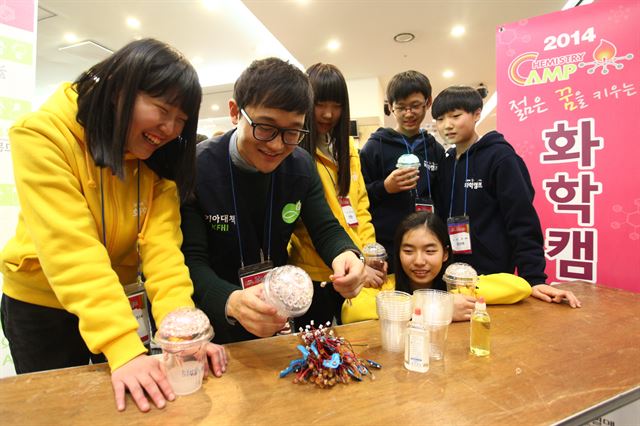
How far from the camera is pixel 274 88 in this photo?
116 cm

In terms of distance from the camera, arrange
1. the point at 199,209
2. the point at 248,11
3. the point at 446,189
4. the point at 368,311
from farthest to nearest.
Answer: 1. the point at 248,11
2. the point at 446,189
3. the point at 368,311
4. the point at 199,209

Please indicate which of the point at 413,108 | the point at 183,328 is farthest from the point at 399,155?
the point at 183,328

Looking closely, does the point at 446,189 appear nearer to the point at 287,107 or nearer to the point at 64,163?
the point at 287,107

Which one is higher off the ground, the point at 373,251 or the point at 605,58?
the point at 605,58

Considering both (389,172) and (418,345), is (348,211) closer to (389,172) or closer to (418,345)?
(389,172)

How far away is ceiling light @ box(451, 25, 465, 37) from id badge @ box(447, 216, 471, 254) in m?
4.26

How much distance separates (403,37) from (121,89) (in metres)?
5.30

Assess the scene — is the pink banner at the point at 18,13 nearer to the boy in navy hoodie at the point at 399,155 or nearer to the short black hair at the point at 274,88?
the short black hair at the point at 274,88

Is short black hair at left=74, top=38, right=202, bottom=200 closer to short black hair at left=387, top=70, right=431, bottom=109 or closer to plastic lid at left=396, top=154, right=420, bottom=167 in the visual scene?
plastic lid at left=396, top=154, right=420, bottom=167

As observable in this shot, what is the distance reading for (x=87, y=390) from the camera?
0.88 m

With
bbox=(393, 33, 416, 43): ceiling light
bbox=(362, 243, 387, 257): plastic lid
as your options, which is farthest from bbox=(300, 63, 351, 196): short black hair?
bbox=(393, 33, 416, 43): ceiling light

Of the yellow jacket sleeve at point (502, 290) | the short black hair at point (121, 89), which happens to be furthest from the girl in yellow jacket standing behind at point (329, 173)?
the short black hair at point (121, 89)

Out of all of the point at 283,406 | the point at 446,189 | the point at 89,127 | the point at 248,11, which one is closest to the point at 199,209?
the point at 89,127

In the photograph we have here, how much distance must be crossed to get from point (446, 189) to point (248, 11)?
4232 millimetres
